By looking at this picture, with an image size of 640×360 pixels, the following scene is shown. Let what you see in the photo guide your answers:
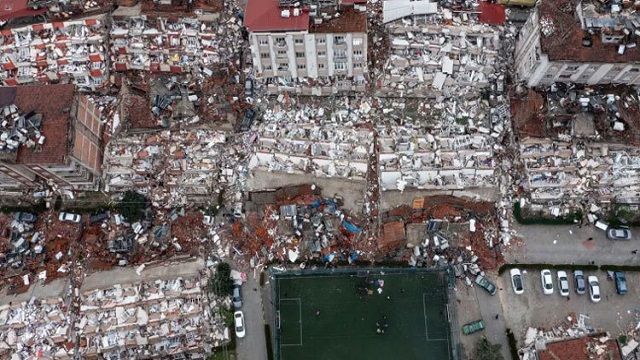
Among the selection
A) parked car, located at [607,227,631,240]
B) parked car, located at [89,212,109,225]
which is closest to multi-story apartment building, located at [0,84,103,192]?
parked car, located at [89,212,109,225]

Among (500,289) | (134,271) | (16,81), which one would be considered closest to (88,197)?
(134,271)

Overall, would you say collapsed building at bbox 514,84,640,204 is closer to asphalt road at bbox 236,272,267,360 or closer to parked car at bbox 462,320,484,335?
parked car at bbox 462,320,484,335

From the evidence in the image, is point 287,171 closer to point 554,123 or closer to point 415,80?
point 415,80

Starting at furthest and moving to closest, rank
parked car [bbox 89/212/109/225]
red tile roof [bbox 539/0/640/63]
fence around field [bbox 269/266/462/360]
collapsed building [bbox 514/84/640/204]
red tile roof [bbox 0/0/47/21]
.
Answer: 1. red tile roof [bbox 0/0/47/21]
2. parked car [bbox 89/212/109/225]
3. collapsed building [bbox 514/84/640/204]
4. fence around field [bbox 269/266/462/360]
5. red tile roof [bbox 539/0/640/63]

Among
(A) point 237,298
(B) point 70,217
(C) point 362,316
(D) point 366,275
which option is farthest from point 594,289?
(B) point 70,217

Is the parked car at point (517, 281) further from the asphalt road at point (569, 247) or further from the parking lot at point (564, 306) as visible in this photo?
the asphalt road at point (569, 247)

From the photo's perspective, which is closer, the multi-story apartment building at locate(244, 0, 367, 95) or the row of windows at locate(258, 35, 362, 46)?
the multi-story apartment building at locate(244, 0, 367, 95)
